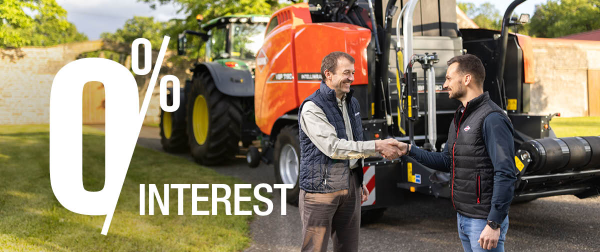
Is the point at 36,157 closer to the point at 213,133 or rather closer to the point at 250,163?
the point at 213,133

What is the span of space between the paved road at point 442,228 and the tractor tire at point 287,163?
0.20 m

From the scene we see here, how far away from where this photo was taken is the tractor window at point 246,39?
34.1 feet

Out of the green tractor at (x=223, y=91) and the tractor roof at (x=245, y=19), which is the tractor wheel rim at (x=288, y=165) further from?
the tractor roof at (x=245, y=19)

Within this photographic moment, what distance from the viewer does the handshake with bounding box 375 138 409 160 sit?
123 inches

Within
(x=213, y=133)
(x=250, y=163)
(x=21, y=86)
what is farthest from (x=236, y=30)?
(x=21, y=86)

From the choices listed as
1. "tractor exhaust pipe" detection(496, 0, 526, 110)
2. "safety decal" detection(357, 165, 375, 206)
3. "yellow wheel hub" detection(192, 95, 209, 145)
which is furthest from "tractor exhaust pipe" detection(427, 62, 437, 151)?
"yellow wheel hub" detection(192, 95, 209, 145)

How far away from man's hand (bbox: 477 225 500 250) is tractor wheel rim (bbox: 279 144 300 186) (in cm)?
406

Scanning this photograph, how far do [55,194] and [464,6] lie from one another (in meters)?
28.8

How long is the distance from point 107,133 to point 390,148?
785 cm

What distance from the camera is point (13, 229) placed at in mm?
5344

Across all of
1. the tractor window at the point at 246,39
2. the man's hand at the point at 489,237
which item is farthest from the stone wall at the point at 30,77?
the man's hand at the point at 489,237

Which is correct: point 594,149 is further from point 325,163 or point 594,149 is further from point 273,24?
point 273,24

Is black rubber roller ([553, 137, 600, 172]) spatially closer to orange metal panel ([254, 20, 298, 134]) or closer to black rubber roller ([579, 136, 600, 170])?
black rubber roller ([579, 136, 600, 170])

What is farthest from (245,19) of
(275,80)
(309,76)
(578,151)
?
(578,151)
